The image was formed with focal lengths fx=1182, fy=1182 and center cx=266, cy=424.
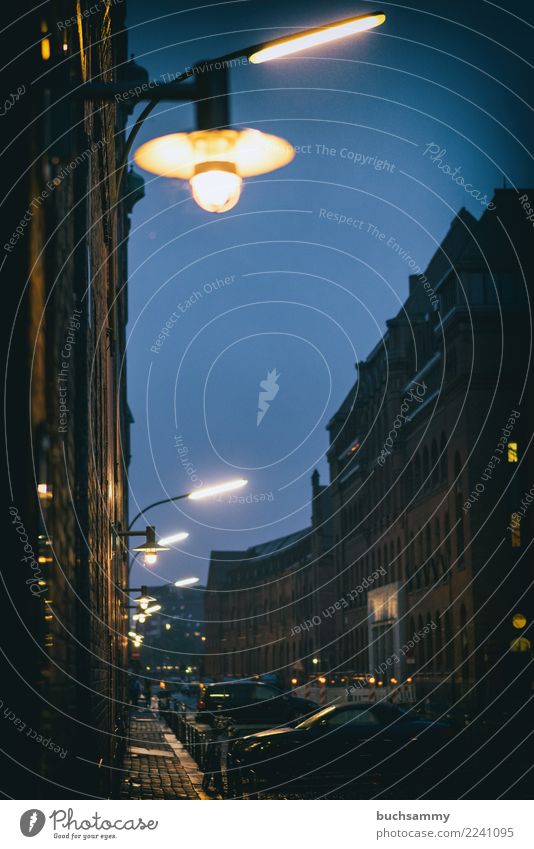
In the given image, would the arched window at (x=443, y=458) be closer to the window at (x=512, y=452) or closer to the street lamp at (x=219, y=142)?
the window at (x=512, y=452)

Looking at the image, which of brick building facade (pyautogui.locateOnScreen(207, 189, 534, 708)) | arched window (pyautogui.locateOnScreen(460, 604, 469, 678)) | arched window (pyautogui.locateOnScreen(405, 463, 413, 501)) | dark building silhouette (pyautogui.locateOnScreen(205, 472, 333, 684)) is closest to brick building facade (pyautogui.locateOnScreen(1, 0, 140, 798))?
brick building facade (pyautogui.locateOnScreen(207, 189, 534, 708))

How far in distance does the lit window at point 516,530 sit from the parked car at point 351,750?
2998 cm

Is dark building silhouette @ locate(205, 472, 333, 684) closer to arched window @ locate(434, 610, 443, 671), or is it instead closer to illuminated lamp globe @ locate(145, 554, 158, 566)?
arched window @ locate(434, 610, 443, 671)

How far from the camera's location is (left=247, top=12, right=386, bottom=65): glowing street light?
5.64 m

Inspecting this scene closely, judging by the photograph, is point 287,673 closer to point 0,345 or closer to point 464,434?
point 464,434

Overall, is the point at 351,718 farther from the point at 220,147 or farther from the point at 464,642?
the point at 464,642

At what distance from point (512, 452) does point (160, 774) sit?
33.4 m

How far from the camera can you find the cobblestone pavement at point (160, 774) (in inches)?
655

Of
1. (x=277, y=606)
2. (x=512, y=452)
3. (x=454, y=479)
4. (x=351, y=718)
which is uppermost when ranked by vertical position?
(x=277, y=606)

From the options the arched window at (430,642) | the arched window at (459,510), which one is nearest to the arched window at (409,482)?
the arched window at (430,642)

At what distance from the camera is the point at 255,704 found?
37.5 m

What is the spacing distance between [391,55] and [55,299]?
10525 millimetres

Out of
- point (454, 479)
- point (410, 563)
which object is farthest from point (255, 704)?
point (410, 563)
